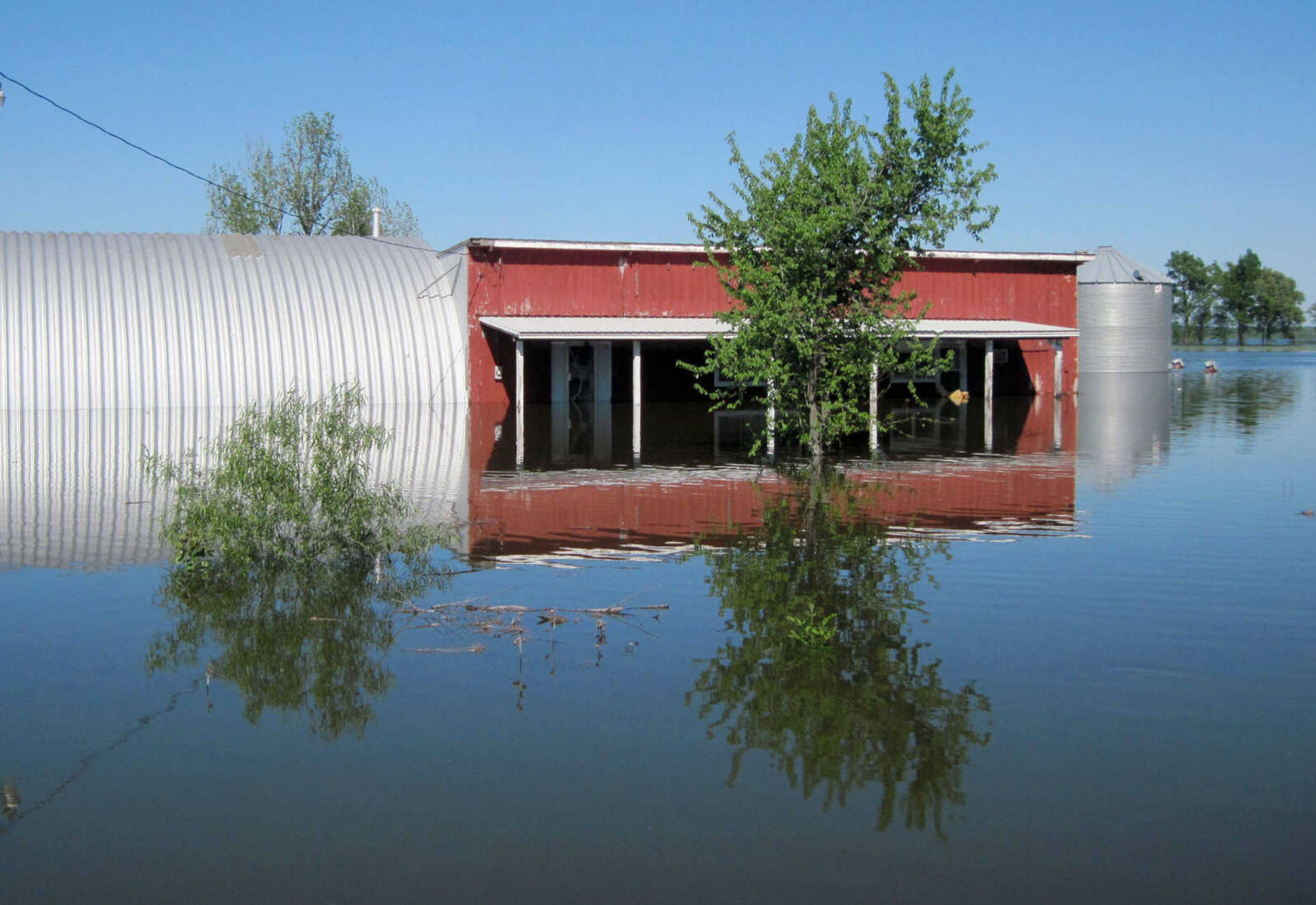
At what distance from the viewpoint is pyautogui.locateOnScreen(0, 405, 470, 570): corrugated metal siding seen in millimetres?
11812

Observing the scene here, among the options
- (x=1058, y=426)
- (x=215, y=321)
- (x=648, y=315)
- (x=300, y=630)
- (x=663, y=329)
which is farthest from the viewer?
(x=648, y=315)

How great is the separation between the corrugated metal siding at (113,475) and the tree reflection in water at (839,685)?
3.51 meters

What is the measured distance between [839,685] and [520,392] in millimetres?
25935

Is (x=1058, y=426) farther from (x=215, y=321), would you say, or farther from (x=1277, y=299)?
(x=1277, y=299)

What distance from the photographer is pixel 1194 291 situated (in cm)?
12400

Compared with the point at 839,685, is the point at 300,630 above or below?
above

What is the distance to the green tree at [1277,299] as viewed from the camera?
118m

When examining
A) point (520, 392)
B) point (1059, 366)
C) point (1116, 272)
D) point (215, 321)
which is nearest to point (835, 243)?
point (520, 392)

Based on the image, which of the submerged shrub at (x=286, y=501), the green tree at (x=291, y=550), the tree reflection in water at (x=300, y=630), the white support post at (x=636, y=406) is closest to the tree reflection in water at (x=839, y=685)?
the tree reflection in water at (x=300, y=630)

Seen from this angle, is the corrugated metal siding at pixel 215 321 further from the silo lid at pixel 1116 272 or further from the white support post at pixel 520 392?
the silo lid at pixel 1116 272

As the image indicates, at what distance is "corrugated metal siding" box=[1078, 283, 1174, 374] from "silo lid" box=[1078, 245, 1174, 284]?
0.33m

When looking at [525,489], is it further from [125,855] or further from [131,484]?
[125,855]

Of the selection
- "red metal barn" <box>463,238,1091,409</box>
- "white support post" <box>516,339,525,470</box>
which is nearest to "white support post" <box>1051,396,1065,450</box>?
"red metal barn" <box>463,238,1091,409</box>

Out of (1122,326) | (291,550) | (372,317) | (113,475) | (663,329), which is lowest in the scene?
(291,550)
